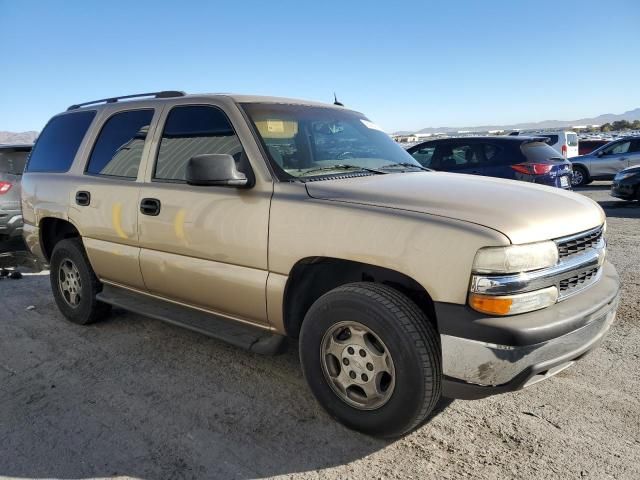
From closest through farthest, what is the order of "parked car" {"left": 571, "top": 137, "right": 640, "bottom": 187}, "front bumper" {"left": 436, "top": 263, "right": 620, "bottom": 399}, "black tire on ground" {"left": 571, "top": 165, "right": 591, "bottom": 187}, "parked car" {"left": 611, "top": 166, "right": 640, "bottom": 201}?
"front bumper" {"left": 436, "top": 263, "right": 620, "bottom": 399}, "parked car" {"left": 611, "top": 166, "right": 640, "bottom": 201}, "parked car" {"left": 571, "top": 137, "right": 640, "bottom": 187}, "black tire on ground" {"left": 571, "top": 165, "right": 591, "bottom": 187}

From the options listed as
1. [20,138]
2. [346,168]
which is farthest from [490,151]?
[20,138]

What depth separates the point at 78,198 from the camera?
14.4 feet

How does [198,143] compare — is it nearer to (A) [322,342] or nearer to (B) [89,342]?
(A) [322,342]

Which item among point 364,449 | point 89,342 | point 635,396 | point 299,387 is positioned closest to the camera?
point 364,449

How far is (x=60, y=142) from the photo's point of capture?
16.0 ft

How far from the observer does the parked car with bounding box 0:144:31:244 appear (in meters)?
7.69

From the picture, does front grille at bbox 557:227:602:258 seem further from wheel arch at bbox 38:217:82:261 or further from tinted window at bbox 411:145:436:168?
tinted window at bbox 411:145:436:168

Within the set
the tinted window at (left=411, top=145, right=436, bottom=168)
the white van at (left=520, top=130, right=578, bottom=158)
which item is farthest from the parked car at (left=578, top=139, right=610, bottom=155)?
the tinted window at (left=411, top=145, right=436, bottom=168)

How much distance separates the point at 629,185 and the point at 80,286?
11.8 meters

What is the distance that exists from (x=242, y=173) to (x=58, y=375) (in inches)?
78.6

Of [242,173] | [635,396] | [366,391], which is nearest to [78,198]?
[242,173]

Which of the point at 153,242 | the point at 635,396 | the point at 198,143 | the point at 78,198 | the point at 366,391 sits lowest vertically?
the point at 635,396

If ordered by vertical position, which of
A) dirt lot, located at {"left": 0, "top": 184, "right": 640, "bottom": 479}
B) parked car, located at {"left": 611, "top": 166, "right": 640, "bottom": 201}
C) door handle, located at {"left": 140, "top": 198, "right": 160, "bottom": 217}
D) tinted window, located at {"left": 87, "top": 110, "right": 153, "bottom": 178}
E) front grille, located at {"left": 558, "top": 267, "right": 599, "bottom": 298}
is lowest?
dirt lot, located at {"left": 0, "top": 184, "right": 640, "bottom": 479}

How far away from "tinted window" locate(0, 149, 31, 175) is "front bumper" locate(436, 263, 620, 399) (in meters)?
7.63
